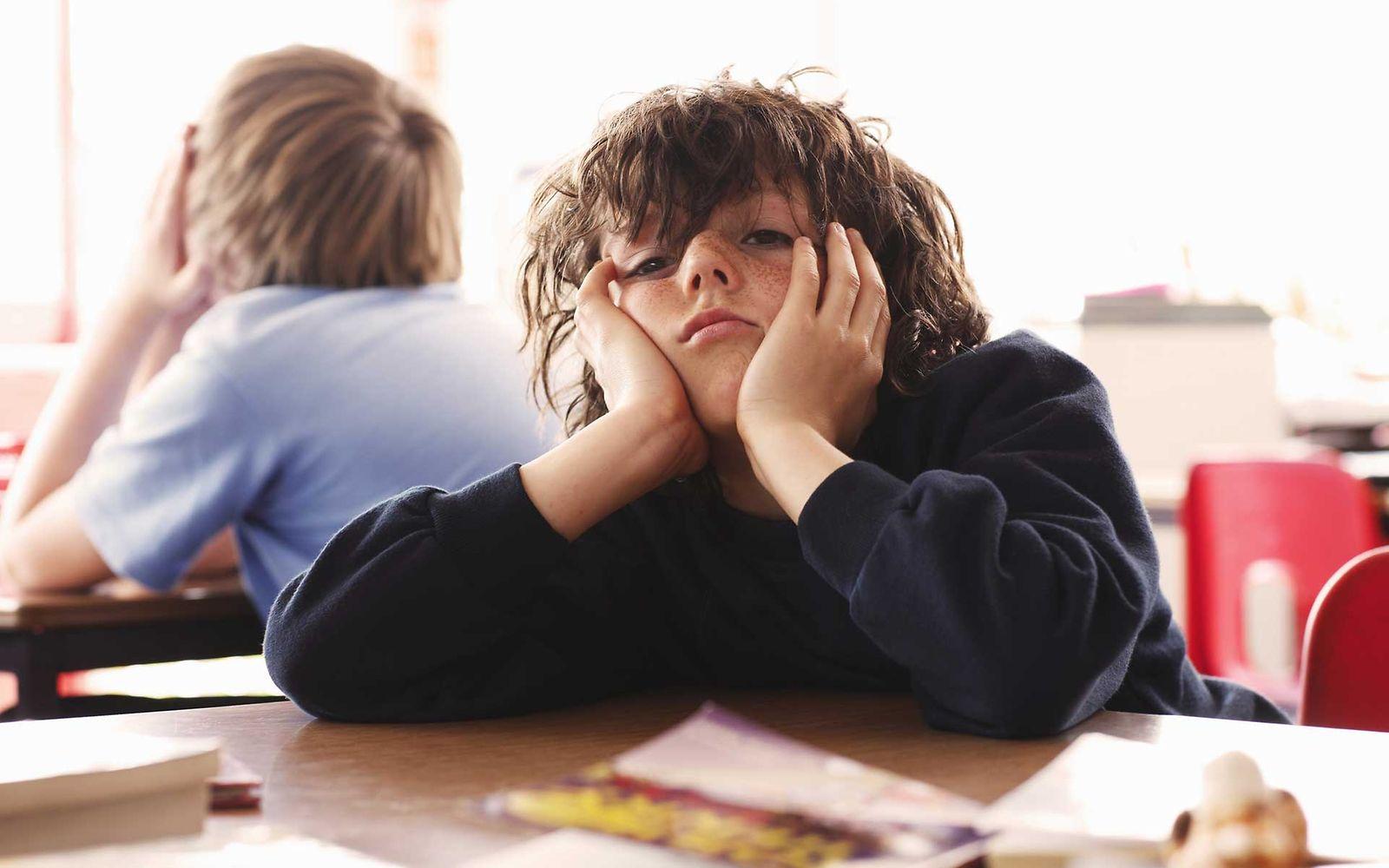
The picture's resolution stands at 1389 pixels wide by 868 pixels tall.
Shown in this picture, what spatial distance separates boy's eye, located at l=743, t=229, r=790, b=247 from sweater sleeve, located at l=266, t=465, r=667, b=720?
257 millimetres

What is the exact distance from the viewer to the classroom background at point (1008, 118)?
396 cm

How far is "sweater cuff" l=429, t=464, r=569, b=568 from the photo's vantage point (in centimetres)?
96

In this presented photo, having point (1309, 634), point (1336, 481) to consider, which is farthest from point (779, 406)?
point (1336, 481)

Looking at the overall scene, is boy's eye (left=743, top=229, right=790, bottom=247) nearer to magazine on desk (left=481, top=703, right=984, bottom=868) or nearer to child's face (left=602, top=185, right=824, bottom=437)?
child's face (left=602, top=185, right=824, bottom=437)

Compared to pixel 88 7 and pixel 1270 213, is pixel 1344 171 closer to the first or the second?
pixel 1270 213

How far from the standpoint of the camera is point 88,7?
3.94 m

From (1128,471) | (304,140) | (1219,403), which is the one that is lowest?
(1219,403)

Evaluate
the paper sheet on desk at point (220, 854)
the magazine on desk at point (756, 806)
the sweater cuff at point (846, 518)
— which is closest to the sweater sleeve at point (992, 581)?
the sweater cuff at point (846, 518)

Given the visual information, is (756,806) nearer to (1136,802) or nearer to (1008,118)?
(1136,802)

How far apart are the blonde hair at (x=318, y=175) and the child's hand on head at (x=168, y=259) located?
40 mm

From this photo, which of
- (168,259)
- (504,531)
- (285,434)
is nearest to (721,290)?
(504,531)

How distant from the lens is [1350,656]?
1.11 metres

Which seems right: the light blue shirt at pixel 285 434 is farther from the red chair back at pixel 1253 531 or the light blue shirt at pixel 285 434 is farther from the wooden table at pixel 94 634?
the red chair back at pixel 1253 531

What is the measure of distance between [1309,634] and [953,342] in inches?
14.9
